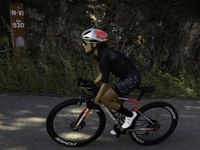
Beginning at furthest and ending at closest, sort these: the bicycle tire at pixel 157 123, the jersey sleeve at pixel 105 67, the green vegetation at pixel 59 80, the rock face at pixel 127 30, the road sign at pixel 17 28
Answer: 1. the rock face at pixel 127 30
2. the road sign at pixel 17 28
3. the green vegetation at pixel 59 80
4. the bicycle tire at pixel 157 123
5. the jersey sleeve at pixel 105 67

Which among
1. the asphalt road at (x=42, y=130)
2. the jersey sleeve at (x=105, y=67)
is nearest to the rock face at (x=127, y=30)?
the asphalt road at (x=42, y=130)

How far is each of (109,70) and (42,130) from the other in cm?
166

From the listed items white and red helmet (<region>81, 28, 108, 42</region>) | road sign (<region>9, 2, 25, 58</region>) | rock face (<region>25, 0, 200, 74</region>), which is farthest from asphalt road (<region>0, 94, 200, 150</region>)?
rock face (<region>25, 0, 200, 74</region>)

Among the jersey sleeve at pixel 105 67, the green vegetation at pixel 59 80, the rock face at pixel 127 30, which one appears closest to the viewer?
the jersey sleeve at pixel 105 67

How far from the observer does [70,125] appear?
3447mm

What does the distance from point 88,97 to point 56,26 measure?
4.78 m

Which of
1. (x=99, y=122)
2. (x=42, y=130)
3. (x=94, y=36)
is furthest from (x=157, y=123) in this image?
(x=42, y=130)

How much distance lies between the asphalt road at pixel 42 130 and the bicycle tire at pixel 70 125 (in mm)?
124

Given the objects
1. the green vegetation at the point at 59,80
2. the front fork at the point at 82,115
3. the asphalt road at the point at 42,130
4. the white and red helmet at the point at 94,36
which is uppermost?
the white and red helmet at the point at 94,36

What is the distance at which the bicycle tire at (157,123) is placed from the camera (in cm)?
346

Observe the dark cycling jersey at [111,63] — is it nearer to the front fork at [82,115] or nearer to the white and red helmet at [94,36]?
the white and red helmet at [94,36]

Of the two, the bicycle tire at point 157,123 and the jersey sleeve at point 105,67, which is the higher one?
the jersey sleeve at point 105,67

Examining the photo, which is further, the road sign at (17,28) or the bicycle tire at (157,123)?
the road sign at (17,28)

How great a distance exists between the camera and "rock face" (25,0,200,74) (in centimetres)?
722
